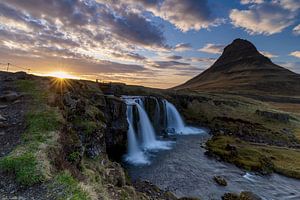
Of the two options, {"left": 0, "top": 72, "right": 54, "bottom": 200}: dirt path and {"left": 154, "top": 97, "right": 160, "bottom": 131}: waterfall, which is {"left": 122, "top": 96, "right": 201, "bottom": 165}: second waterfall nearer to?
{"left": 154, "top": 97, "right": 160, "bottom": 131}: waterfall

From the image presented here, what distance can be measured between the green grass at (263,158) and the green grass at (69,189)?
83.4 ft

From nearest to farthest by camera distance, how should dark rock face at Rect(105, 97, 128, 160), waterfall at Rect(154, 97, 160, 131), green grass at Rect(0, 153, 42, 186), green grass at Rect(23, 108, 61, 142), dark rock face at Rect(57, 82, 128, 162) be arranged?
green grass at Rect(0, 153, 42, 186) < green grass at Rect(23, 108, 61, 142) < dark rock face at Rect(57, 82, 128, 162) < dark rock face at Rect(105, 97, 128, 160) < waterfall at Rect(154, 97, 160, 131)

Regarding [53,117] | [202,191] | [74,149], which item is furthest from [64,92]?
[202,191]

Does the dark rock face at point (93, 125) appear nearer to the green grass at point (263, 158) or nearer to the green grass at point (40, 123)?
the green grass at point (40, 123)

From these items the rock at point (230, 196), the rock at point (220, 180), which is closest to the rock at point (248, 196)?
the rock at point (230, 196)

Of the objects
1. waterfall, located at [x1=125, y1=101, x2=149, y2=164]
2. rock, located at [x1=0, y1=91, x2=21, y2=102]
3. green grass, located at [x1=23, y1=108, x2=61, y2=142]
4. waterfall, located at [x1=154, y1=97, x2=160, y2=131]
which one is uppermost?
rock, located at [x1=0, y1=91, x2=21, y2=102]

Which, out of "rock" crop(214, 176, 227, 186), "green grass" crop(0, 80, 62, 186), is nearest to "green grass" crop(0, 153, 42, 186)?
"green grass" crop(0, 80, 62, 186)

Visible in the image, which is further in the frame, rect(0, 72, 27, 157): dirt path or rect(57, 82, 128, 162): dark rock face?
rect(57, 82, 128, 162): dark rock face

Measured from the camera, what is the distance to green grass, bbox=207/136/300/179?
30.7m

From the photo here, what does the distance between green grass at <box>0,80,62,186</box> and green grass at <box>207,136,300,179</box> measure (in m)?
24.3

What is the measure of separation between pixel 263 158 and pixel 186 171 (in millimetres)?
12522

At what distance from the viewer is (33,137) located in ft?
50.8

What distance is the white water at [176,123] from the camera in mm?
55219

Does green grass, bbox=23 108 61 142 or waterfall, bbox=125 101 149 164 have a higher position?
green grass, bbox=23 108 61 142
